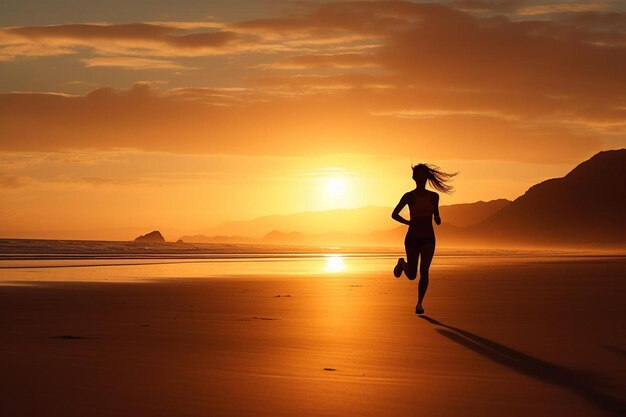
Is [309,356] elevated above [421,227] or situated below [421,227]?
below

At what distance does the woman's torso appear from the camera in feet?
49.0

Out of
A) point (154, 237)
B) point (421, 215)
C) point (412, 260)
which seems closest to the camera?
point (421, 215)

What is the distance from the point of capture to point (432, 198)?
594 inches

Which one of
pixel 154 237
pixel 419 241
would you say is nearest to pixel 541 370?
pixel 419 241

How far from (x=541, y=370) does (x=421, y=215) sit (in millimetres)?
6932

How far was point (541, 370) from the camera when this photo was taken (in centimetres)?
816

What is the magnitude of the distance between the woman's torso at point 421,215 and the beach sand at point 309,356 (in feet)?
4.49

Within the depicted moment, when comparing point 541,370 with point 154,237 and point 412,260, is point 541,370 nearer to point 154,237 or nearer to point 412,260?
point 412,260

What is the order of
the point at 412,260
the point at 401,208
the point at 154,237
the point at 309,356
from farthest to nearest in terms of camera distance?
1. the point at 154,237
2. the point at 401,208
3. the point at 412,260
4. the point at 309,356

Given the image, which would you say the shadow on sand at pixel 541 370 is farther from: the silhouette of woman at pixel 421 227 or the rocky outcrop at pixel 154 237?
the rocky outcrop at pixel 154 237

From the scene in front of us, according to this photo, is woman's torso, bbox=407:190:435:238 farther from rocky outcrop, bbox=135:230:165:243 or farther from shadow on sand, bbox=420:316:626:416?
rocky outcrop, bbox=135:230:165:243

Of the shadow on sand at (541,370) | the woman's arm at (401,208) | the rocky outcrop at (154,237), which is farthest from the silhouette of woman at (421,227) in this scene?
the rocky outcrop at (154,237)

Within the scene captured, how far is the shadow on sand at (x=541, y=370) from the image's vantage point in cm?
658

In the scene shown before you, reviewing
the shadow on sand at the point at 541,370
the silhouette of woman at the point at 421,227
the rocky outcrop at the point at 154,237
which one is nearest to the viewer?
the shadow on sand at the point at 541,370
